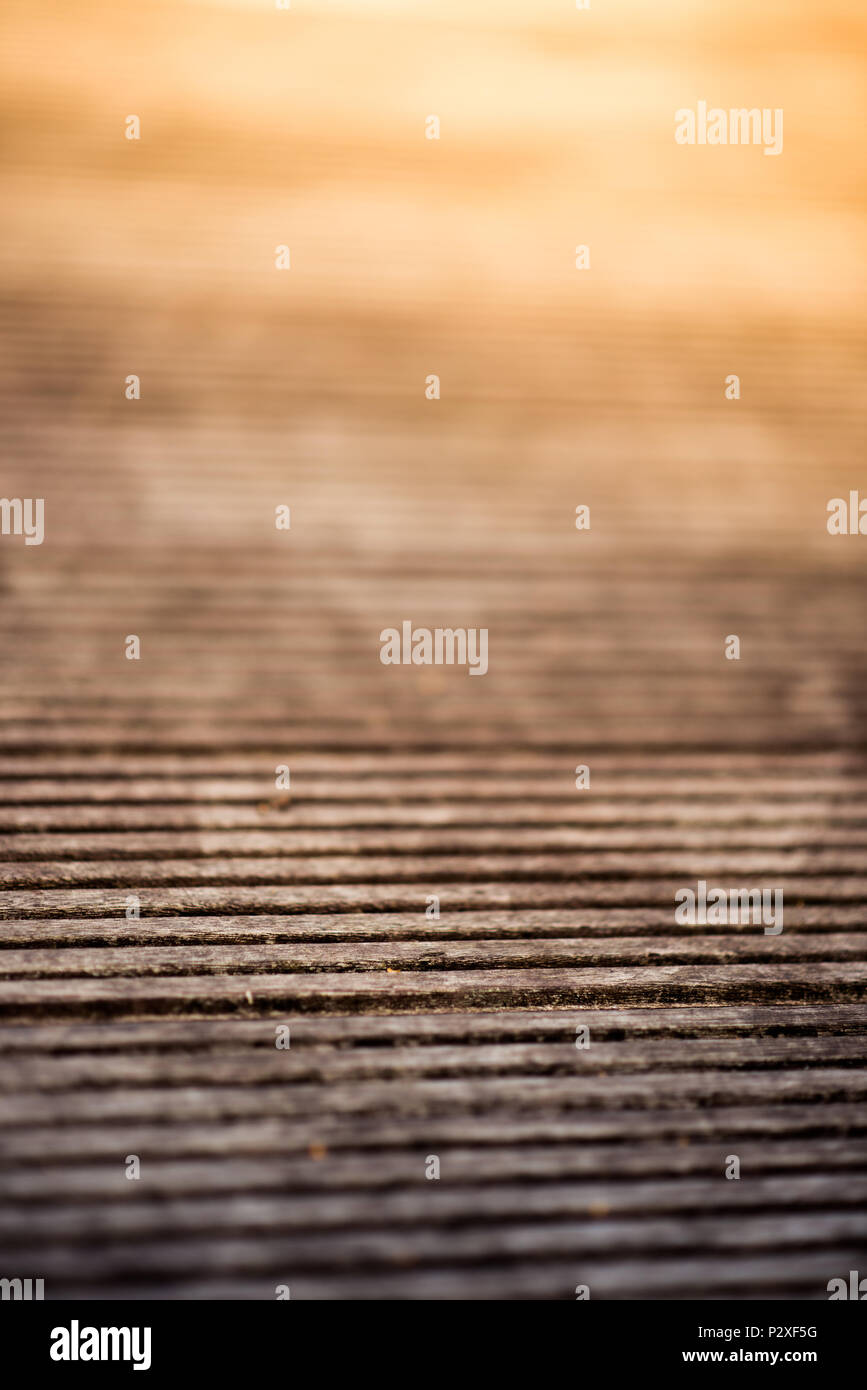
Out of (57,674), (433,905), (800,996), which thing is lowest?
(800,996)

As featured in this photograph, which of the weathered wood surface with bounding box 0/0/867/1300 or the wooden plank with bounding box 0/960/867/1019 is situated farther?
the wooden plank with bounding box 0/960/867/1019

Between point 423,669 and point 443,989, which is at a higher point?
point 423,669

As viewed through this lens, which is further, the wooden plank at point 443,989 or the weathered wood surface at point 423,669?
the wooden plank at point 443,989

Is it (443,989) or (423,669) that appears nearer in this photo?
(443,989)

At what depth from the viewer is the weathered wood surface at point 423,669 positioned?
5.08 feet

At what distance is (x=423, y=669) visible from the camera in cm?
242

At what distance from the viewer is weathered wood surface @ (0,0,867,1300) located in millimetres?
1547

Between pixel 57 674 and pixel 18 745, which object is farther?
pixel 57 674

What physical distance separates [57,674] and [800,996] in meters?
2.20

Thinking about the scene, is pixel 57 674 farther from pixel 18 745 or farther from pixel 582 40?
pixel 582 40

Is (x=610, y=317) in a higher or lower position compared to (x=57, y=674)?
higher

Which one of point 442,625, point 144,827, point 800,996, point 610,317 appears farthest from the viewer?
point 610,317
